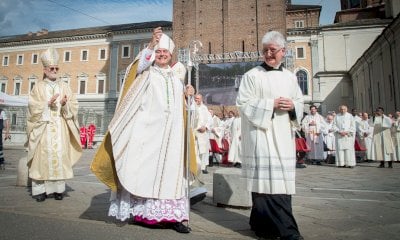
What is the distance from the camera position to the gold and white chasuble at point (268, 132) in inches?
118

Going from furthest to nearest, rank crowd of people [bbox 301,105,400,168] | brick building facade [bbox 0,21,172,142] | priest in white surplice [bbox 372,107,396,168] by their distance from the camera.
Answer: brick building facade [bbox 0,21,172,142] → priest in white surplice [bbox 372,107,396,168] → crowd of people [bbox 301,105,400,168]

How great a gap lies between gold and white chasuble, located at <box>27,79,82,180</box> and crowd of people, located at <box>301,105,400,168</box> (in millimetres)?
9257

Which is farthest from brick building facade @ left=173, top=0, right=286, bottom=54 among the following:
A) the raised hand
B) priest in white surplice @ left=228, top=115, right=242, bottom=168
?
the raised hand

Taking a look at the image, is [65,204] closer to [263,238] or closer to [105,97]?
[263,238]

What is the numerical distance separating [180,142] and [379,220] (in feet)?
8.21

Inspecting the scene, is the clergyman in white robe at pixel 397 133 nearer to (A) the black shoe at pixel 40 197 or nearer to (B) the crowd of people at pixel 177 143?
(B) the crowd of people at pixel 177 143

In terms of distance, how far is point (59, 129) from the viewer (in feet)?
16.5

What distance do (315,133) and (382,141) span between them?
7.84 ft

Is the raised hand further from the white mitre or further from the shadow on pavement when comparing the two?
the shadow on pavement

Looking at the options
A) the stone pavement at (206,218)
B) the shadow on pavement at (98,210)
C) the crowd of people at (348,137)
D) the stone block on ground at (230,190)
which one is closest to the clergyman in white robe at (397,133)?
the crowd of people at (348,137)

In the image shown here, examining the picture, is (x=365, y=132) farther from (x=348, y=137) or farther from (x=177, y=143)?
(x=177, y=143)

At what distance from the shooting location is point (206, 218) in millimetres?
3873

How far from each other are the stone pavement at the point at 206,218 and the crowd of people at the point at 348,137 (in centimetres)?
598

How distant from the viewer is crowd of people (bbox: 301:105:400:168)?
451 inches
